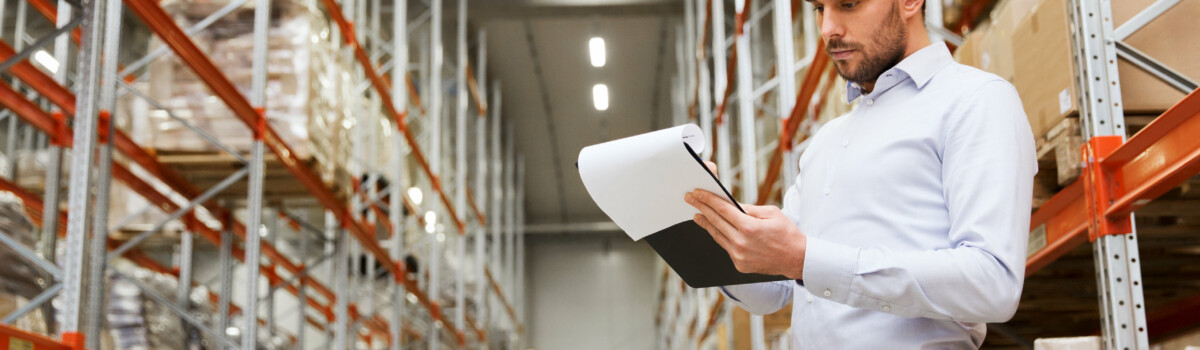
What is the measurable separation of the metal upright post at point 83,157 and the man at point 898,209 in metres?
3.37

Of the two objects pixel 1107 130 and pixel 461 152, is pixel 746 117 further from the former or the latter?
pixel 461 152

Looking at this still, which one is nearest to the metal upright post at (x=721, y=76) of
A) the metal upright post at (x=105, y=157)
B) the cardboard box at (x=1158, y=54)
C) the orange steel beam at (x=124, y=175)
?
the orange steel beam at (x=124, y=175)

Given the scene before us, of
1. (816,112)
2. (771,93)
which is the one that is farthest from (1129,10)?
(771,93)

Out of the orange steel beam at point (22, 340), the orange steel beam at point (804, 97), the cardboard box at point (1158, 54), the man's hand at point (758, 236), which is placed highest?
the orange steel beam at point (804, 97)

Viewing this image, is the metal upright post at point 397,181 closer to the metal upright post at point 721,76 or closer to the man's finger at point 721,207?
the metal upright post at point 721,76

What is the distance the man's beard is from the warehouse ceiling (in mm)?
15032

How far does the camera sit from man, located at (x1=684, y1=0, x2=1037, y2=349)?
1.94 meters

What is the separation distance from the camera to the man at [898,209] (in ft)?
6.38

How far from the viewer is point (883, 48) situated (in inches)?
90.7

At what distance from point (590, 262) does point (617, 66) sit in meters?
10.1

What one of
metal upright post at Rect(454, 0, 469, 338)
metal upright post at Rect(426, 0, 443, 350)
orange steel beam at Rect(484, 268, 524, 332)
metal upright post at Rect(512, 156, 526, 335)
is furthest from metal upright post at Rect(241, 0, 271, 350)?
metal upright post at Rect(512, 156, 526, 335)

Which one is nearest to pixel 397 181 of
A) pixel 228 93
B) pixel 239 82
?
pixel 239 82

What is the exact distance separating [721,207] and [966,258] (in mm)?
413

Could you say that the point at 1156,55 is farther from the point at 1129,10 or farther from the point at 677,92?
the point at 677,92
